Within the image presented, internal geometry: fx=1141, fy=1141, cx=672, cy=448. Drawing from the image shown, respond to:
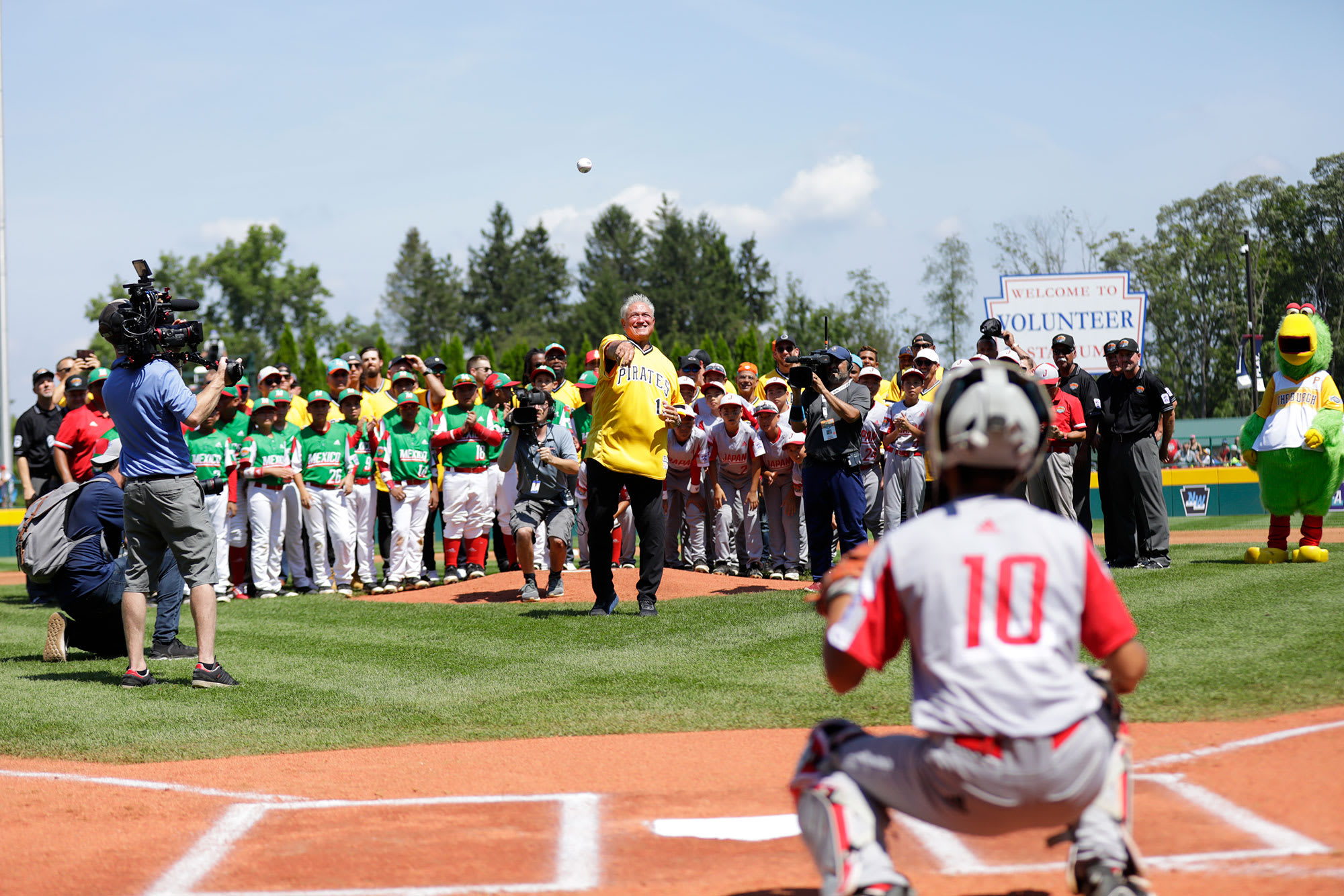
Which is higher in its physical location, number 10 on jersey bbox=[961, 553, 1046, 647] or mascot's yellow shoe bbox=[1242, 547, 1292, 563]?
number 10 on jersey bbox=[961, 553, 1046, 647]

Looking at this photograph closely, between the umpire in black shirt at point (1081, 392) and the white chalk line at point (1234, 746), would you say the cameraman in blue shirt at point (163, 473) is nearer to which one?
the white chalk line at point (1234, 746)

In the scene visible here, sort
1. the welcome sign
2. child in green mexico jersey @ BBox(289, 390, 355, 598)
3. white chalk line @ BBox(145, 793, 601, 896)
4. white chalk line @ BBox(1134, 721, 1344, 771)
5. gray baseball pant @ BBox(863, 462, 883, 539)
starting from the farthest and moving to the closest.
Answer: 1. the welcome sign
2. child in green mexico jersey @ BBox(289, 390, 355, 598)
3. gray baseball pant @ BBox(863, 462, 883, 539)
4. white chalk line @ BBox(1134, 721, 1344, 771)
5. white chalk line @ BBox(145, 793, 601, 896)

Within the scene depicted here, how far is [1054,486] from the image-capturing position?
11.0 m

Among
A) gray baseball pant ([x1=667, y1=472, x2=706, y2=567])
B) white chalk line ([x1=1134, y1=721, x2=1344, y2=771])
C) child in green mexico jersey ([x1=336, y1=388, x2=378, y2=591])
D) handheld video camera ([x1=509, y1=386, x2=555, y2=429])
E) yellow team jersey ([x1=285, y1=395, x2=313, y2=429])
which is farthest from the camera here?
yellow team jersey ([x1=285, y1=395, x2=313, y2=429])

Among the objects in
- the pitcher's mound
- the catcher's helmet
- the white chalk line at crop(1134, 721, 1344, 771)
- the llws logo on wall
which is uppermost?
the catcher's helmet

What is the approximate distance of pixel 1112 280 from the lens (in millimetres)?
22844

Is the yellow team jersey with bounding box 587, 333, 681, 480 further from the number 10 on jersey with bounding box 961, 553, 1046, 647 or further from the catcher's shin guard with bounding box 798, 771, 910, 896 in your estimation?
the number 10 on jersey with bounding box 961, 553, 1046, 647

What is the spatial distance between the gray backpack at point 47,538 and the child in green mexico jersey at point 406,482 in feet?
13.3

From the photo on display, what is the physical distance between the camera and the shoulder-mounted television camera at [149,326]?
741cm

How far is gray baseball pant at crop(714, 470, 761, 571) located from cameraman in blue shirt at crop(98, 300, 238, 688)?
623 centimetres

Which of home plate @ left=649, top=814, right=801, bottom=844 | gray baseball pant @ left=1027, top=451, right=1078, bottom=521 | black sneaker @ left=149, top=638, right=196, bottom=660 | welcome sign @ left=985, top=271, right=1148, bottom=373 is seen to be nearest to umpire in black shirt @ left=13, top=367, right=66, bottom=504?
black sneaker @ left=149, top=638, right=196, bottom=660

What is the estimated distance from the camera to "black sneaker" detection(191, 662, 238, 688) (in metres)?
7.55

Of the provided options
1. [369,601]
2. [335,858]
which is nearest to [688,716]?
[335,858]

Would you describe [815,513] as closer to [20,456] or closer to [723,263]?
[20,456]
